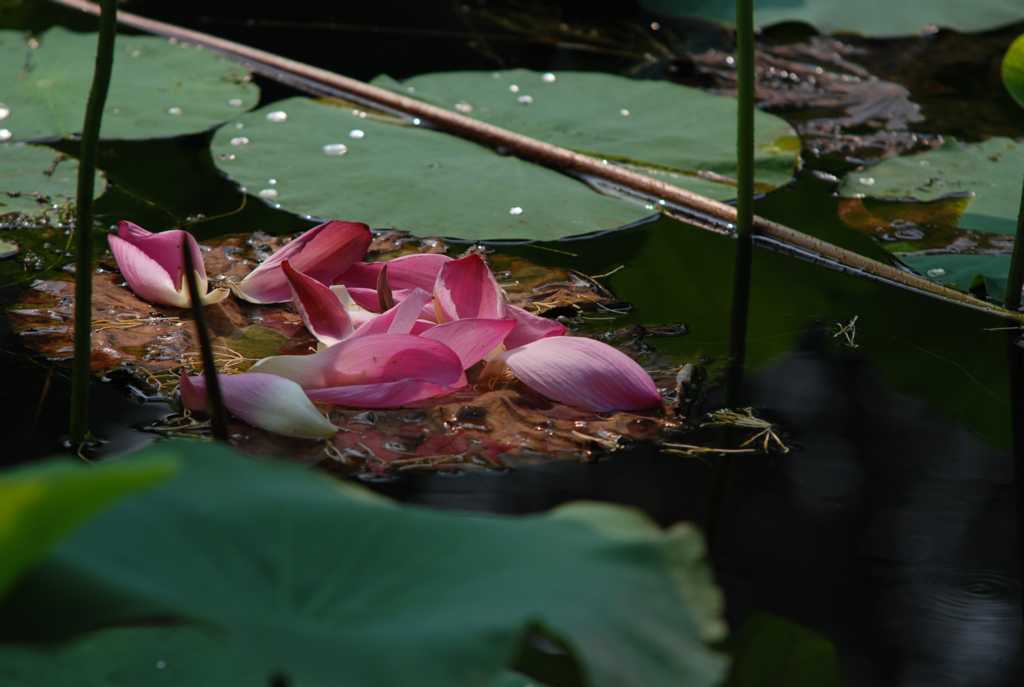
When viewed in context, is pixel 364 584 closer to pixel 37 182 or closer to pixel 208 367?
pixel 208 367

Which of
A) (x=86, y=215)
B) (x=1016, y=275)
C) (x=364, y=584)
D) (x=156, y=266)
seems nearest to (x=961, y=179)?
(x=1016, y=275)

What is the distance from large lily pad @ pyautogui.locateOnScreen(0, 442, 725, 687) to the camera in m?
0.45

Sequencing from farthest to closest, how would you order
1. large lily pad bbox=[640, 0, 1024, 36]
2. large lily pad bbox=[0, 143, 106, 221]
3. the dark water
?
large lily pad bbox=[640, 0, 1024, 36] → large lily pad bbox=[0, 143, 106, 221] → the dark water

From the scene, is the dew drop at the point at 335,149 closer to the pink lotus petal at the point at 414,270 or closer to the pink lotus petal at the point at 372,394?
the pink lotus petal at the point at 414,270

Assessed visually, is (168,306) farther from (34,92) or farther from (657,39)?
(657,39)

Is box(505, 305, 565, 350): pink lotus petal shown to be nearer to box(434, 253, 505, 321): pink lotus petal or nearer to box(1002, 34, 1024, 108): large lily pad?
box(434, 253, 505, 321): pink lotus petal

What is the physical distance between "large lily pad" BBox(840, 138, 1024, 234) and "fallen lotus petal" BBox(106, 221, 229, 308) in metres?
0.98

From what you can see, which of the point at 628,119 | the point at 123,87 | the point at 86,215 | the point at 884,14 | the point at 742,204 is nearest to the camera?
the point at 86,215

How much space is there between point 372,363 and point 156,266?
355 millimetres

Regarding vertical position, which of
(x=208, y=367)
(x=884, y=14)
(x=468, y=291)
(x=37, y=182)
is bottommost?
(x=37, y=182)

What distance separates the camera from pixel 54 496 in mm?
400

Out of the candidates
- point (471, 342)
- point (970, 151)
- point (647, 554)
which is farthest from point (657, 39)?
point (647, 554)

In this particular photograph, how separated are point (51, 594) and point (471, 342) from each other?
73 cm

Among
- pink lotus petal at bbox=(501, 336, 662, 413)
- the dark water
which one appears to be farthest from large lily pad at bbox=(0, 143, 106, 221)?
pink lotus petal at bbox=(501, 336, 662, 413)
